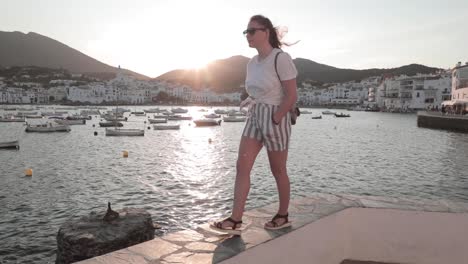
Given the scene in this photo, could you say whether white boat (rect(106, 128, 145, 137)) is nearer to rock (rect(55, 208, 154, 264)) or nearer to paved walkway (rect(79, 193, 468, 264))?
rock (rect(55, 208, 154, 264))

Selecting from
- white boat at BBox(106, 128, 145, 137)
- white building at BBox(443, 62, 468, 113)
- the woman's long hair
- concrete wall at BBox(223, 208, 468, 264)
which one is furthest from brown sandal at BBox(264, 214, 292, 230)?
white building at BBox(443, 62, 468, 113)

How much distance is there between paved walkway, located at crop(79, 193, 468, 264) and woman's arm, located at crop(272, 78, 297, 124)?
106 centimetres

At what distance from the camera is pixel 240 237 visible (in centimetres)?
343

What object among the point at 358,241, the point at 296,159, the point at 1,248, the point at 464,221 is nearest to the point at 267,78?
the point at 358,241

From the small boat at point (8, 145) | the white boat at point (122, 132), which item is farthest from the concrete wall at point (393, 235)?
the white boat at point (122, 132)

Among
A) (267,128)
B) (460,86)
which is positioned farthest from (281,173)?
(460,86)

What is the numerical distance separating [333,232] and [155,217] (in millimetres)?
9576

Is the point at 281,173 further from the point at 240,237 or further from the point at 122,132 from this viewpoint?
the point at 122,132

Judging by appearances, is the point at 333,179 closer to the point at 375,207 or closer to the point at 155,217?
the point at 155,217

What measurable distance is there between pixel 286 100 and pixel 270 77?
0.86 ft

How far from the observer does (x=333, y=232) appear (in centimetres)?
371

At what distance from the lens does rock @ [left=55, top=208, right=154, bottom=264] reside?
491cm

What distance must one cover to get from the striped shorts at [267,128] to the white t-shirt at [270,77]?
0.08 metres

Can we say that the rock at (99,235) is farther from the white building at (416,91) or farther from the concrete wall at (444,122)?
the white building at (416,91)
